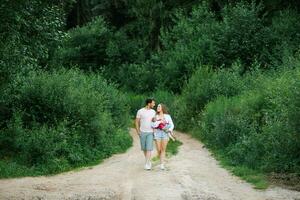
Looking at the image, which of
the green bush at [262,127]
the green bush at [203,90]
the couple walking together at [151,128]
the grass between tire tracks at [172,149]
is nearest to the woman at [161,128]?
the couple walking together at [151,128]

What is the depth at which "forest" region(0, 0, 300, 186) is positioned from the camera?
17.5 m

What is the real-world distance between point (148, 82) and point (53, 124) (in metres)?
24.9

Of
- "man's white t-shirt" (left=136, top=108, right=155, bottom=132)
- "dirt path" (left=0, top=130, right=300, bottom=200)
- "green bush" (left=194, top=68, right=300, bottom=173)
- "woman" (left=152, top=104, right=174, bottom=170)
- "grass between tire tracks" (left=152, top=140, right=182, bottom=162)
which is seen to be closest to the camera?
"dirt path" (left=0, top=130, right=300, bottom=200)

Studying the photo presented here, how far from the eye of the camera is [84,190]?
50.5ft

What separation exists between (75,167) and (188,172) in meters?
4.53

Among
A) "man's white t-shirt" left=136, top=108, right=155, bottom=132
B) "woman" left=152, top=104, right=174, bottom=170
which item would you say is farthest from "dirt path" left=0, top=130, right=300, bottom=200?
"man's white t-shirt" left=136, top=108, right=155, bottom=132

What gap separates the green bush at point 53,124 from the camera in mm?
19812

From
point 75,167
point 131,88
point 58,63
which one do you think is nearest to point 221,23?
point 131,88

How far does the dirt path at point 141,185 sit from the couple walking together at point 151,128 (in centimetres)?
70

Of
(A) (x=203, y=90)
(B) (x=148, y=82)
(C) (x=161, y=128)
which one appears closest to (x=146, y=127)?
(C) (x=161, y=128)

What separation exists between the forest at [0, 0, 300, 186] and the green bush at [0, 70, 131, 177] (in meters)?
0.04

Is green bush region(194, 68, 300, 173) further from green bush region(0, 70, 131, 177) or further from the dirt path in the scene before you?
green bush region(0, 70, 131, 177)

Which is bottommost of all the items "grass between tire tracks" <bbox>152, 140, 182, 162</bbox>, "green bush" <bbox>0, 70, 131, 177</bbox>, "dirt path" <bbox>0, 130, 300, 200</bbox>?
"grass between tire tracks" <bbox>152, 140, 182, 162</bbox>

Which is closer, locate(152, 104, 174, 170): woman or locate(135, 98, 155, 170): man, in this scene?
locate(135, 98, 155, 170): man
